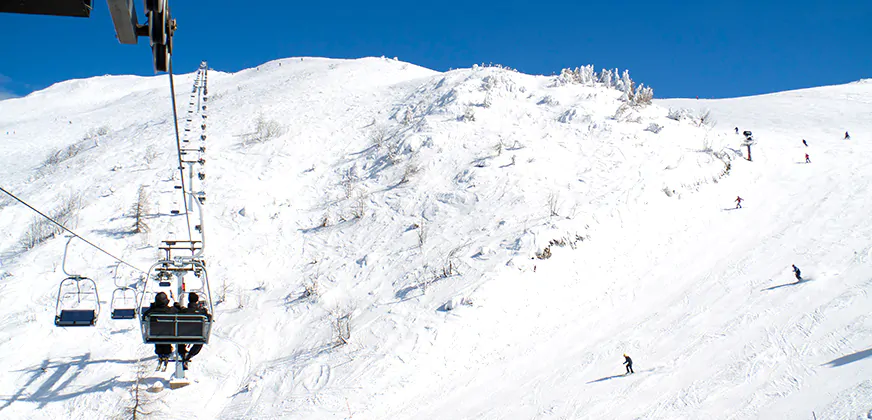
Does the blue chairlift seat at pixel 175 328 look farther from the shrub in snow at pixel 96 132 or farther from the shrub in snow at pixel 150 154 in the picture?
the shrub in snow at pixel 96 132

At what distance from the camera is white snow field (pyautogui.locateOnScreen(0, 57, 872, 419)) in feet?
50.2

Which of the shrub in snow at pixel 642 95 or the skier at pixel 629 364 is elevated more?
the shrub in snow at pixel 642 95

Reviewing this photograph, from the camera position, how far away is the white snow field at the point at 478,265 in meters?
15.3

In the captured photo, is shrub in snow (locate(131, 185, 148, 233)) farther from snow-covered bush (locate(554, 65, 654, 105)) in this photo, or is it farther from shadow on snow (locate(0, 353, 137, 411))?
snow-covered bush (locate(554, 65, 654, 105))

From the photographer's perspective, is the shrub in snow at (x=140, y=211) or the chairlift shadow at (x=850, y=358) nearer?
the chairlift shadow at (x=850, y=358)

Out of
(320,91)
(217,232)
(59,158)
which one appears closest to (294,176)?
(217,232)

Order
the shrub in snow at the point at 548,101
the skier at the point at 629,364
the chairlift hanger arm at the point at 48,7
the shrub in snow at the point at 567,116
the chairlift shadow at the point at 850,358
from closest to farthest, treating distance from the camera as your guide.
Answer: the chairlift hanger arm at the point at 48,7 → the chairlift shadow at the point at 850,358 → the skier at the point at 629,364 → the shrub in snow at the point at 567,116 → the shrub in snow at the point at 548,101

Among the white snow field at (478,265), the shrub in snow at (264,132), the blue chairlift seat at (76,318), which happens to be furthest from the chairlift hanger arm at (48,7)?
the shrub in snow at (264,132)

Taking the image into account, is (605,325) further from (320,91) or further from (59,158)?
(59,158)

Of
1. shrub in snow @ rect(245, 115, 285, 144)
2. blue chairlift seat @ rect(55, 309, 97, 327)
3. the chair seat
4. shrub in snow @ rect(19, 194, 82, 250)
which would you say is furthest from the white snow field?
blue chairlift seat @ rect(55, 309, 97, 327)

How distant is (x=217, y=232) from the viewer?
2491cm

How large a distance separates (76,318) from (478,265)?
1310 cm

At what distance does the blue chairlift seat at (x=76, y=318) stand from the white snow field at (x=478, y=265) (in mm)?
6548

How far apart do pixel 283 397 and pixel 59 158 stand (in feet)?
105
